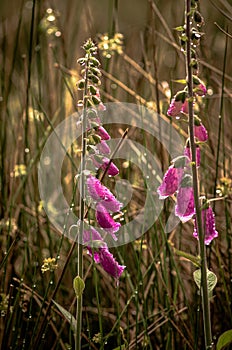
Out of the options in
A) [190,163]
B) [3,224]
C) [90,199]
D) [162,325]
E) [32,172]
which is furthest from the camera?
[32,172]

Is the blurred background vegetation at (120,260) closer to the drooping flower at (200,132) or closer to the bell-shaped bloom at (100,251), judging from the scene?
the bell-shaped bloom at (100,251)

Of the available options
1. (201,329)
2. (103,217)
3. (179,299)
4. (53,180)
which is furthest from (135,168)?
(103,217)

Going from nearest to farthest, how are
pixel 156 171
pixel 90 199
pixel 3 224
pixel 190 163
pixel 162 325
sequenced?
pixel 190 163, pixel 90 199, pixel 162 325, pixel 3 224, pixel 156 171

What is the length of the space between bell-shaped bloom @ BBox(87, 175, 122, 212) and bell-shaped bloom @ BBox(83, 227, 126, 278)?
7 cm

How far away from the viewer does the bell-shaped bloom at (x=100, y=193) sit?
1.35 m

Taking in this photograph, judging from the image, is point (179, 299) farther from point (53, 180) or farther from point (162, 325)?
point (53, 180)

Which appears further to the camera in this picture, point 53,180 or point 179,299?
point 53,180

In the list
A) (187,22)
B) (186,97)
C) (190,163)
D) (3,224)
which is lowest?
(3,224)

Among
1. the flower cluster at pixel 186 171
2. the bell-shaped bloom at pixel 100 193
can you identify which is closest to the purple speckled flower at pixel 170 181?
the flower cluster at pixel 186 171

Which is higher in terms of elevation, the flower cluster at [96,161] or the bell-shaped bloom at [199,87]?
the bell-shaped bloom at [199,87]

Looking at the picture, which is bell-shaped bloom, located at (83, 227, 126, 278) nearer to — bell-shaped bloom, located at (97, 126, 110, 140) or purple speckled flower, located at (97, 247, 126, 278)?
purple speckled flower, located at (97, 247, 126, 278)

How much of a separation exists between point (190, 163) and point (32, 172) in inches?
59.2

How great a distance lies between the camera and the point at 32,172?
266 centimetres

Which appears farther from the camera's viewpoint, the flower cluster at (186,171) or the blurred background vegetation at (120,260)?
the blurred background vegetation at (120,260)
